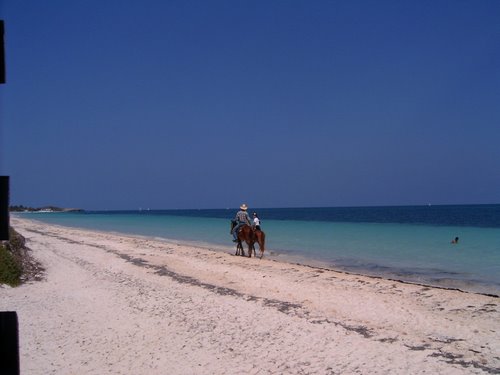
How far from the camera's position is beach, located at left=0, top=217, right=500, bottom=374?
19.2 ft

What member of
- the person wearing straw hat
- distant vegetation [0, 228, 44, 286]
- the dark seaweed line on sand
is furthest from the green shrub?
the person wearing straw hat

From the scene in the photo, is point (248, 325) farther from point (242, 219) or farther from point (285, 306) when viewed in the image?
point (242, 219)

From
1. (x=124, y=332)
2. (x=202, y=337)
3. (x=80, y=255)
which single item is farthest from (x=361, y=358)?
(x=80, y=255)

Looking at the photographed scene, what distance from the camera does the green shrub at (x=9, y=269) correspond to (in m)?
10.4

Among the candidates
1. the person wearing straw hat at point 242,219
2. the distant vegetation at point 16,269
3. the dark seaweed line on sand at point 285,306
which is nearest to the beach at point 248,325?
the dark seaweed line on sand at point 285,306

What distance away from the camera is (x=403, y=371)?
18.0ft

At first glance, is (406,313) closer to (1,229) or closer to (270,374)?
Answer: (270,374)

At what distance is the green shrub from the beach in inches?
16.0

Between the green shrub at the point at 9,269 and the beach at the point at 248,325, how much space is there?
0.41 meters

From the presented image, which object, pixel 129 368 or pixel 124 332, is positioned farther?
pixel 124 332

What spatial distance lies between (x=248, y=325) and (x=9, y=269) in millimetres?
6464

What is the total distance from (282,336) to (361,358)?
1354 millimetres

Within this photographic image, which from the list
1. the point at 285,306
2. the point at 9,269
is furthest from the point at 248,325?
the point at 9,269

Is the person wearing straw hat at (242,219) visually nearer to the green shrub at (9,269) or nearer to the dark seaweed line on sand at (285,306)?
the dark seaweed line on sand at (285,306)
